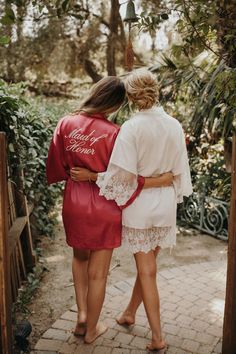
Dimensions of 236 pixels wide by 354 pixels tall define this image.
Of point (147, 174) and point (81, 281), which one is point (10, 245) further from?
point (147, 174)

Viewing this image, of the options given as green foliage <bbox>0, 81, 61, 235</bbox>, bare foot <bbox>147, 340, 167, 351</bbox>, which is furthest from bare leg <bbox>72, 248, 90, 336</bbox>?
green foliage <bbox>0, 81, 61, 235</bbox>

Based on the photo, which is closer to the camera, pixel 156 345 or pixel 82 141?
pixel 82 141

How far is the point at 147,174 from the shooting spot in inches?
108

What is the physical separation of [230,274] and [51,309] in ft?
6.31

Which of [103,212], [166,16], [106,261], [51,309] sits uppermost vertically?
[166,16]

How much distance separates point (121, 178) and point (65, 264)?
2486mm

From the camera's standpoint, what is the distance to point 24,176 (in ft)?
13.3

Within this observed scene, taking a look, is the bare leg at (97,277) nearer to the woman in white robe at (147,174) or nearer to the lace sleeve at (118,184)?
the woman in white robe at (147,174)

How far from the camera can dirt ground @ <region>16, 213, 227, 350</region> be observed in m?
3.63

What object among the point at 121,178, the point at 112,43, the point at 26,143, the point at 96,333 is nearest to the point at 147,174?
the point at 121,178

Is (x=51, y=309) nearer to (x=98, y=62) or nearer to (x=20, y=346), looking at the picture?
(x=20, y=346)

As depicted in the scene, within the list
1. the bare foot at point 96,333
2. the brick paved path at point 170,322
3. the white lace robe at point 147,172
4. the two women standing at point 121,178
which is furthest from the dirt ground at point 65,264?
the white lace robe at point 147,172

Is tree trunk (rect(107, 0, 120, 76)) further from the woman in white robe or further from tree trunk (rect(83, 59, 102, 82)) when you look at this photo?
the woman in white robe

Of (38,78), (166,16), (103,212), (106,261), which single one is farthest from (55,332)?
(38,78)
